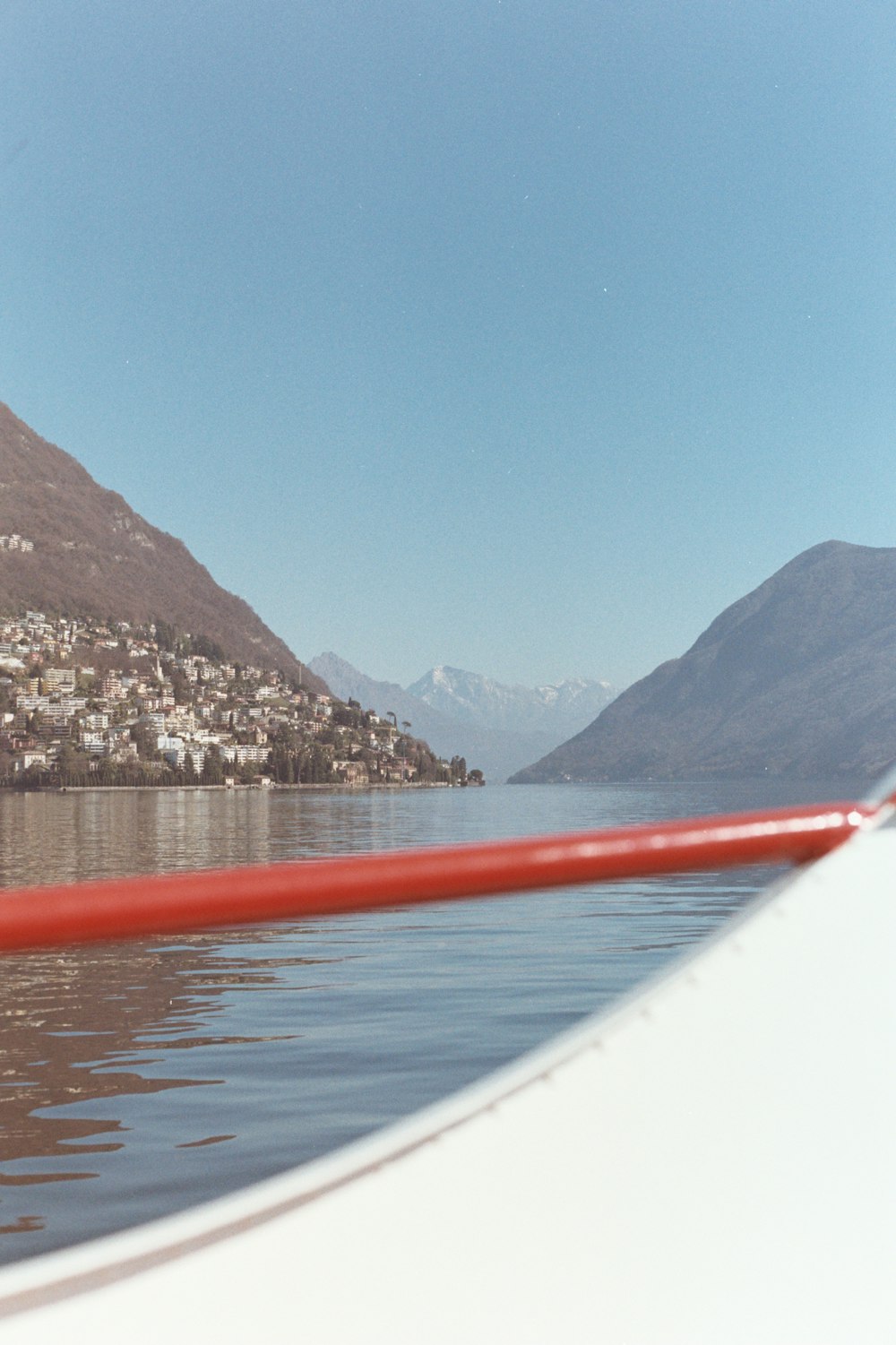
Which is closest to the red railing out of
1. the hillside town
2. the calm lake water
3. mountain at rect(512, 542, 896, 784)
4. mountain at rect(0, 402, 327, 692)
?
the calm lake water

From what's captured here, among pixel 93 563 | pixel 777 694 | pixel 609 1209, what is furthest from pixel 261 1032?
pixel 93 563

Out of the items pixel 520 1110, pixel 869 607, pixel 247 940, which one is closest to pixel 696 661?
pixel 869 607

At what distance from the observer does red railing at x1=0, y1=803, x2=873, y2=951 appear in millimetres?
608

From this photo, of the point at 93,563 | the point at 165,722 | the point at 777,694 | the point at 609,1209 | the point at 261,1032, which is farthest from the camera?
the point at 93,563

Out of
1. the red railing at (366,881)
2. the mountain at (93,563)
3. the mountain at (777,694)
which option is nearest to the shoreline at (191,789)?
the mountain at (93,563)

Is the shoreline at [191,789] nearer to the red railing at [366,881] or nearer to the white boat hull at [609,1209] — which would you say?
the white boat hull at [609,1209]

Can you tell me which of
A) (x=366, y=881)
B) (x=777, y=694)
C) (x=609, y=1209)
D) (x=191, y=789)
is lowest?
(x=191, y=789)

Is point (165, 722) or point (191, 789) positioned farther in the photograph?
point (165, 722)

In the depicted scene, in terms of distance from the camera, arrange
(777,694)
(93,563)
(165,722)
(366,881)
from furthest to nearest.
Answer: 1. (93,563)
2. (777,694)
3. (165,722)
4. (366,881)

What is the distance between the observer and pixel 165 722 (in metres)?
103

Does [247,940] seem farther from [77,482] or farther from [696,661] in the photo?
[77,482]

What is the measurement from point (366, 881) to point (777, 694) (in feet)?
428

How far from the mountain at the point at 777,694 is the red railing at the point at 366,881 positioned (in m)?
82.7

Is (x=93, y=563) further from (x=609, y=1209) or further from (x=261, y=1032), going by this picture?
(x=609, y=1209)
